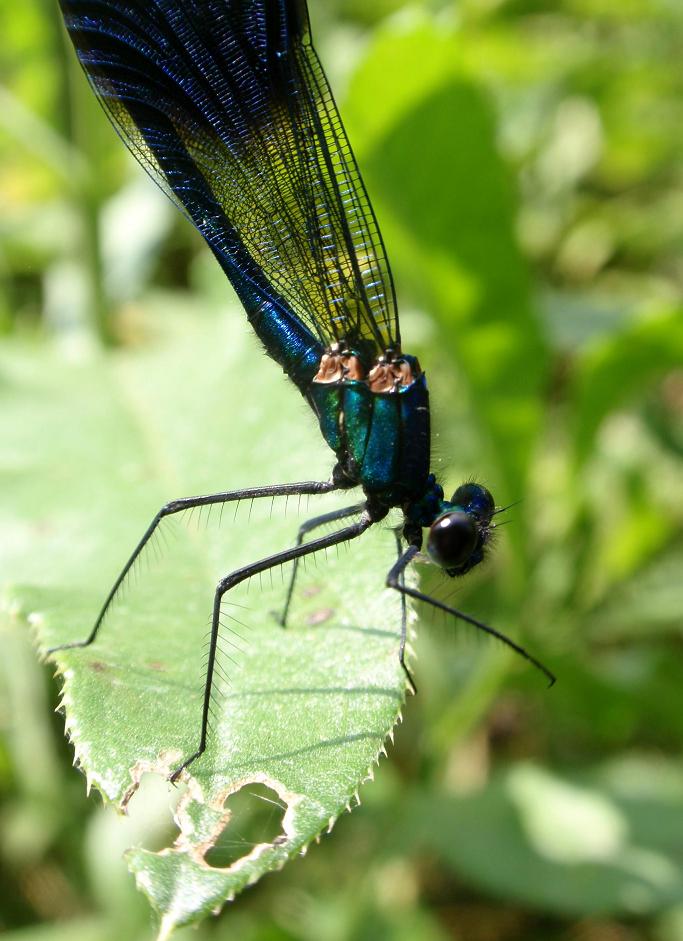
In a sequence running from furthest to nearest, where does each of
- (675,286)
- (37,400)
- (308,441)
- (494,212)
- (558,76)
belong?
(675,286), (558,76), (37,400), (494,212), (308,441)

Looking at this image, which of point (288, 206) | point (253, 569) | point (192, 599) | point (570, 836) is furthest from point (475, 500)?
point (570, 836)

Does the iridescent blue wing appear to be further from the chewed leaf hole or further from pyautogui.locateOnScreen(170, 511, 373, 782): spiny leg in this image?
the chewed leaf hole

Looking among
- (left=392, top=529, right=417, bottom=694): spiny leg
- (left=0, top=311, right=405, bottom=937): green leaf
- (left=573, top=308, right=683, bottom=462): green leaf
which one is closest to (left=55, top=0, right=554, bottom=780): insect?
(left=0, top=311, right=405, bottom=937): green leaf

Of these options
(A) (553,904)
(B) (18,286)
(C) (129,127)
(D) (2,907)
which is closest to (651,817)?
(A) (553,904)

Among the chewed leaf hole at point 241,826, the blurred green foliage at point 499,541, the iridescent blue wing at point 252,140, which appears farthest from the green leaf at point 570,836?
the iridescent blue wing at point 252,140

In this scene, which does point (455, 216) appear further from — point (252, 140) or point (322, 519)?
point (322, 519)

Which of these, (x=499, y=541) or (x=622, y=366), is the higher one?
(x=622, y=366)

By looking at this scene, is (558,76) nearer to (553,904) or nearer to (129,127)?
(129,127)
